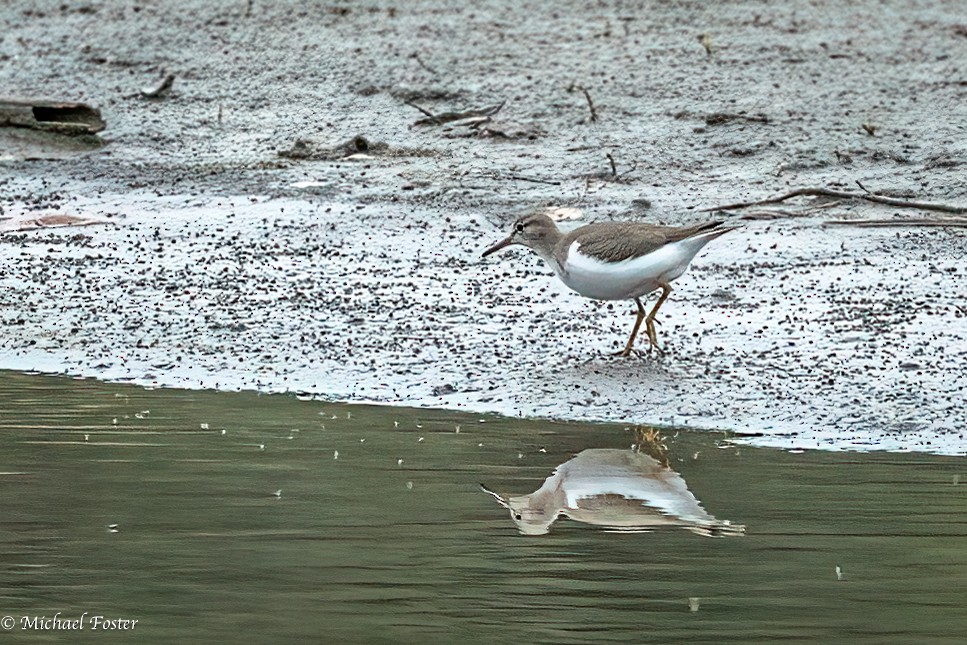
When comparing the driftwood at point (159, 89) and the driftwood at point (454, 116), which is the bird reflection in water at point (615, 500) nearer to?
the driftwood at point (454, 116)

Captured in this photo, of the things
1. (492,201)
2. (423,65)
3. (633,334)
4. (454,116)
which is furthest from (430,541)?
(423,65)

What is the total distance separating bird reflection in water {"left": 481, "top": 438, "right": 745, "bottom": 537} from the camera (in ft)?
19.3

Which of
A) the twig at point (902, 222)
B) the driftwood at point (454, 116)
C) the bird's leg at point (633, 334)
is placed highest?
the driftwood at point (454, 116)

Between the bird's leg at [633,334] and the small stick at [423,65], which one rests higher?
the small stick at [423,65]

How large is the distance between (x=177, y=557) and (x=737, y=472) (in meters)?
2.23

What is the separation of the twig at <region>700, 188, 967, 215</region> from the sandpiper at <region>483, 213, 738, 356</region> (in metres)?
2.22

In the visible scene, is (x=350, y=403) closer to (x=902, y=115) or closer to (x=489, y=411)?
(x=489, y=411)

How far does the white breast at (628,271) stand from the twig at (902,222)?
237 cm

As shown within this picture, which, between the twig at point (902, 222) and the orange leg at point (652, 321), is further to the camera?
the twig at point (902, 222)

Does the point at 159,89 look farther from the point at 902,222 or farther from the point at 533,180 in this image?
the point at 902,222

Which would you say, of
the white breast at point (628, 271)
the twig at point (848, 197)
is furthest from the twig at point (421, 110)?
the white breast at point (628, 271)

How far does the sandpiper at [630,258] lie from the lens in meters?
8.04

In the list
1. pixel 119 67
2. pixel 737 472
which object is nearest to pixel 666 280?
pixel 737 472

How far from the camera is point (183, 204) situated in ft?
37.7
